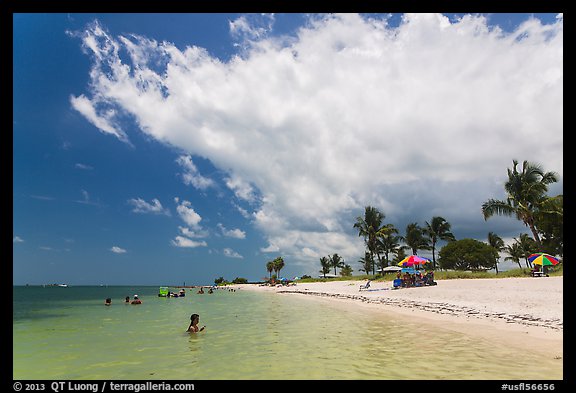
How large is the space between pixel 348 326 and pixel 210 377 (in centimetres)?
989

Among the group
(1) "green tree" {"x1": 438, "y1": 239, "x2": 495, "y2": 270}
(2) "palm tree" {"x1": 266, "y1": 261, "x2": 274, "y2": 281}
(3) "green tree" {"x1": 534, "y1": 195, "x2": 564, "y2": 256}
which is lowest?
(2) "palm tree" {"x1": 266, "y1": 261, "x2": 274, "y2": 281}

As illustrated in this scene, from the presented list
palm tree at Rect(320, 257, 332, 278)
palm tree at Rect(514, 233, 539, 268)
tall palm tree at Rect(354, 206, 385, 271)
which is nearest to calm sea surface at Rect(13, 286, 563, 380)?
tall palm tree at Rect(354, 206, 385, 271)

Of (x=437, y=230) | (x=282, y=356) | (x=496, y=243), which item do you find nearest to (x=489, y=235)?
(x=496, y=243)

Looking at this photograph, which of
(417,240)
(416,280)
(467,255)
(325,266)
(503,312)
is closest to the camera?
(503,312)

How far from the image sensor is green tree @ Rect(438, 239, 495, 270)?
8106cm

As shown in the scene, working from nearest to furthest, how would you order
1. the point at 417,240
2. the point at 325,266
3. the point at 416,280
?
the point at 416,280, the point at 417,240, the point at 325,266

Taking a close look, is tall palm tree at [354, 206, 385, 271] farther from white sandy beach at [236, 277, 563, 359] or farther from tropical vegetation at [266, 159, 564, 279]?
white sandy beach at [236, 277, 563, 359]

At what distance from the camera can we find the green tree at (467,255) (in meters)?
81.1

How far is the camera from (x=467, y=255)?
266 feet

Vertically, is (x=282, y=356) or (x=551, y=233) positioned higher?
(x=551, y=233)

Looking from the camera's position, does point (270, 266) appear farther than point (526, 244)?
Yes

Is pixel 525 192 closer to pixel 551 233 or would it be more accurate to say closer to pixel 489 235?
pixel 551 233

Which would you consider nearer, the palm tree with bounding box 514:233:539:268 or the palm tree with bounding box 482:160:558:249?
the palm tree with bounding box 482:160:558:249
